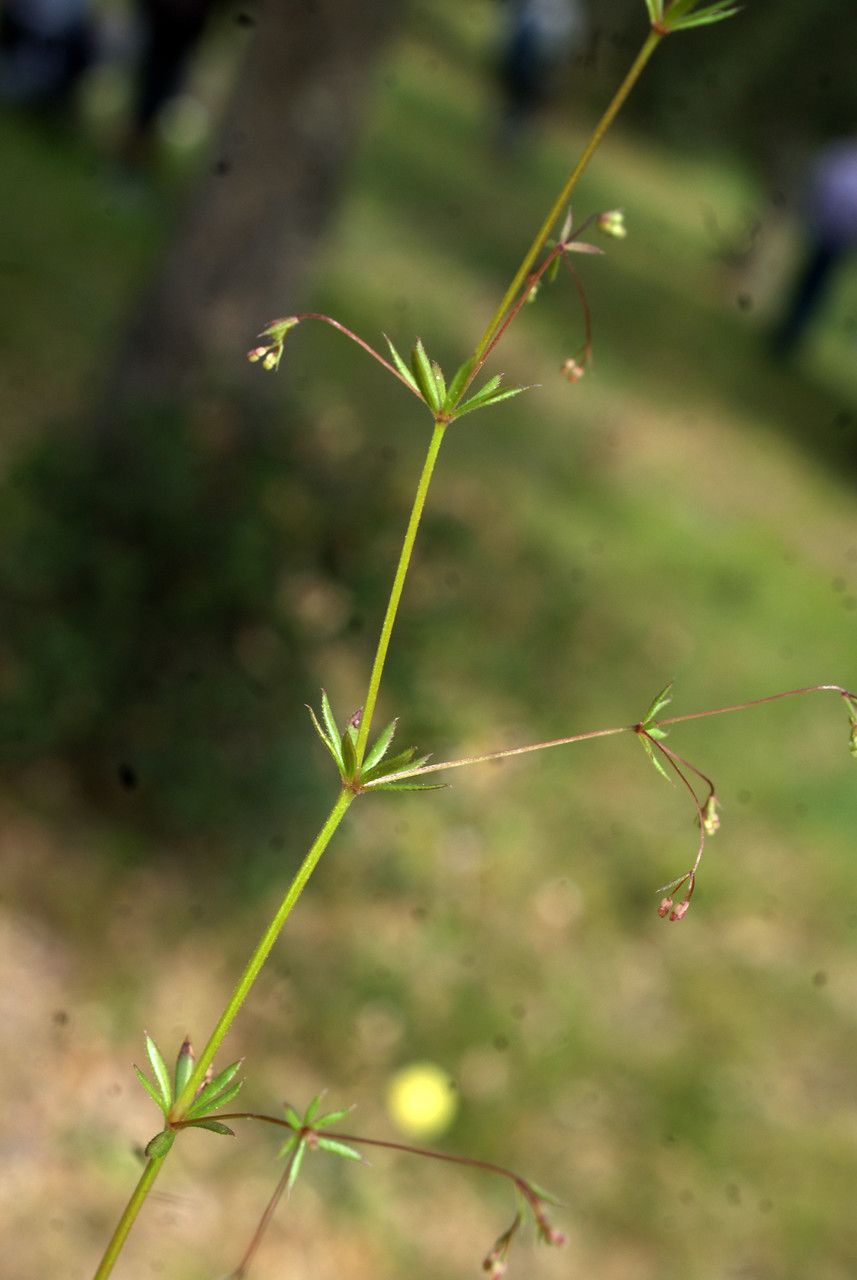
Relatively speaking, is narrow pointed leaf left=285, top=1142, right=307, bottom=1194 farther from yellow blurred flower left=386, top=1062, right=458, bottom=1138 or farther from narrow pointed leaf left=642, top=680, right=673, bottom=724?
yellow blurred flower left=386, top=1062, right=458, bottom=1138

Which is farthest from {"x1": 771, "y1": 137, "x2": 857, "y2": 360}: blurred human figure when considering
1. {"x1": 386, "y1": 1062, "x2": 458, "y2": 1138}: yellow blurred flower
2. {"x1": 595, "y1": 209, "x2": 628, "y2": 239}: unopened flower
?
{"x1": 595, "y1": 209, "x2": 628, "y2": 239}: unopened flower

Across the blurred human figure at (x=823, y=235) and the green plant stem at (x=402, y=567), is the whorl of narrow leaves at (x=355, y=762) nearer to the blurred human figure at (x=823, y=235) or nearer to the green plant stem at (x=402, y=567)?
the green plant stem at (x=402, y=567)

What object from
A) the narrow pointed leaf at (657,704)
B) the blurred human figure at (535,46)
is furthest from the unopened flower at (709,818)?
the blurred human figure at (535,46)

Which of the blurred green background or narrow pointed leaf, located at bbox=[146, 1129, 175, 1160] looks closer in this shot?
narrow pointed leaf, located at bbox=[146, 1129, 175, 1160]

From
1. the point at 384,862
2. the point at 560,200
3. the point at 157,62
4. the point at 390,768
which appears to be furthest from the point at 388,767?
Result: the point at 157,62

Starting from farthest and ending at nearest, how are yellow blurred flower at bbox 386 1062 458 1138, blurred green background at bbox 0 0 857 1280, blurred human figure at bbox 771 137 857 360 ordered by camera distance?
blurred human figure at bbox 771 137 857 360, yellow blurred flower at bbox 386 1062 458 1138, blurred green background at bbox 0 0 857 1280
